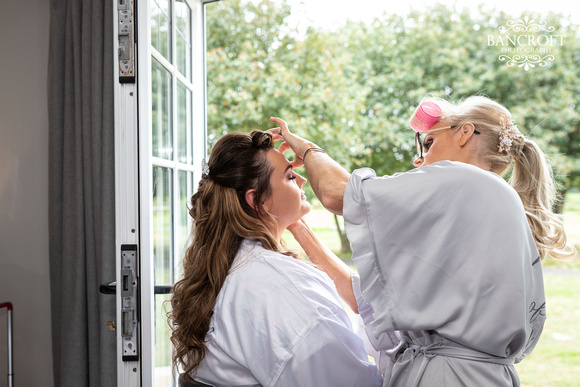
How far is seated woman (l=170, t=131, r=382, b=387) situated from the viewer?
1148 millimetres

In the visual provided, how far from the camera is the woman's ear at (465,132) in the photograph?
133 cm

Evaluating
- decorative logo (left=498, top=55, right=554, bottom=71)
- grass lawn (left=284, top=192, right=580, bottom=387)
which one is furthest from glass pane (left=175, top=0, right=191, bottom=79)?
decorative logo (left=498, top=55, right=554, bottom=71)

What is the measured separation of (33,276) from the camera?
2287 mm

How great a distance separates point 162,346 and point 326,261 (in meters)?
0.70

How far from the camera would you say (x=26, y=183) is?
2.28 meters

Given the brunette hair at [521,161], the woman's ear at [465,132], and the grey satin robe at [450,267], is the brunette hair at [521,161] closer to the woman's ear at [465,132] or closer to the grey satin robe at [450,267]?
the woman's ear at [465,132]

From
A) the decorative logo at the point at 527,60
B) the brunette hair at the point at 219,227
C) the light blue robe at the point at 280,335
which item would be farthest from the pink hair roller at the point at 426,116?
the decorative logo at the point at 527,60

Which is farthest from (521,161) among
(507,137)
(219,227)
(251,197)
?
(219,227)

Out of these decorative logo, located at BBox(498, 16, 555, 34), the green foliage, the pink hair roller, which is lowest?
the pink hair roller

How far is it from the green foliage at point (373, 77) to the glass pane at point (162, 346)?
3917mm

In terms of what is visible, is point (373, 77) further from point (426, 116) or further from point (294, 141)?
point (294, 141)

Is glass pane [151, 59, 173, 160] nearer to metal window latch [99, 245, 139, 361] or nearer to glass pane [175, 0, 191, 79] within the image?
glass pane [175, 0, 191, 79]

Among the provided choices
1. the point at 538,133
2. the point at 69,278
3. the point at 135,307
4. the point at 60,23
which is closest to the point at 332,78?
the point at 538,133

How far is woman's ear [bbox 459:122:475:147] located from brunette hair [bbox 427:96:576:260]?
0.07ft
